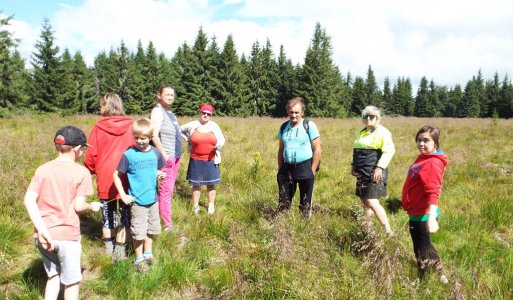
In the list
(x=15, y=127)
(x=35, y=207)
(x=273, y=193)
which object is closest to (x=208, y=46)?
(x=15, y=127)

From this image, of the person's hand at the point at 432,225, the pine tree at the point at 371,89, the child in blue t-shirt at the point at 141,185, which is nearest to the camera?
the person's hand at the point at 432,225

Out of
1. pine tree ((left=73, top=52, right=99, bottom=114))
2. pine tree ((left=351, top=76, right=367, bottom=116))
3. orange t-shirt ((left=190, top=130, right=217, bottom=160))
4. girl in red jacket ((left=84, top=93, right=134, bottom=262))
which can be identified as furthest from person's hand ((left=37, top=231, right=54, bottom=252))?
pine tree ((left=351, top=76, right=367, bottom=116))

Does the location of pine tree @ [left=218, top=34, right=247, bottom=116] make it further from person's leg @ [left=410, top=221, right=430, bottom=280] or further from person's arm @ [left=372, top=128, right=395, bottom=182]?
person's leg @ [left=410, top=221, right=430, bottom=280]

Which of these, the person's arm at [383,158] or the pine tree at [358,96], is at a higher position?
the pine tree at [358,96]

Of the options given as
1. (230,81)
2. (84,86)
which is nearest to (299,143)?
(230,81)

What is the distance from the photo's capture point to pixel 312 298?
2502mm

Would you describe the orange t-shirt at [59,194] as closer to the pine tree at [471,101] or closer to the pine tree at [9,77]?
the pine tree at [9,77]

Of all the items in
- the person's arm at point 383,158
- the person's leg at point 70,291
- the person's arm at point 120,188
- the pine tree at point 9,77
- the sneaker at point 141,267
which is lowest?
the sneaker at point 141,267

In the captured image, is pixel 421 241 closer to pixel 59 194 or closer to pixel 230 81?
pixel 59 194

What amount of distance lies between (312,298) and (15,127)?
515 inches

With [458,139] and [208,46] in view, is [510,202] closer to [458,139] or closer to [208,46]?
[458,139]

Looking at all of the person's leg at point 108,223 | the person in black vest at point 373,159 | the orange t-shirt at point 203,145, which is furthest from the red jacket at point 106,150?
the person in black vest at point 373,159

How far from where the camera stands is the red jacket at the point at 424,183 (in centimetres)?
306

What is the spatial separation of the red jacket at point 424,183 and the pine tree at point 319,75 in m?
39.3
